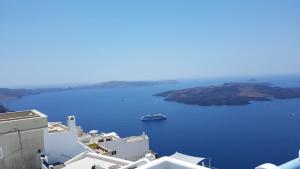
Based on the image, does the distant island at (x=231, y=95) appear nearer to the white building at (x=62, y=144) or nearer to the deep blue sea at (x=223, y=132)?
the deep blue sea at (x=223, y=132)

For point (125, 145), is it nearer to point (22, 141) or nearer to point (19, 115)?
point (19, 115)

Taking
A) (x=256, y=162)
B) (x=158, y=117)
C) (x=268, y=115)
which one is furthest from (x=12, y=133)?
(x=268, y=115)

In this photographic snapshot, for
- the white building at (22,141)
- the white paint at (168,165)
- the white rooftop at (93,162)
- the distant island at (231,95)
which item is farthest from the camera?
the distant island at (231,95)

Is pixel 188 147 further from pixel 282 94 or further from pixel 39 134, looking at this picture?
pixel 282 94

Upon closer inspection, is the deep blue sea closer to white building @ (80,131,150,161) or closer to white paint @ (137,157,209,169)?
white building @ (80,131,150,161)

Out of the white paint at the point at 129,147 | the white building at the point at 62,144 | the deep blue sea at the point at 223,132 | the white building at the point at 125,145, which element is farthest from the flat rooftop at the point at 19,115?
the deep blue sea at the point at 223,132

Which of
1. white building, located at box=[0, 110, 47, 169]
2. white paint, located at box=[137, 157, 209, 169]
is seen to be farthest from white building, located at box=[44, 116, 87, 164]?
white paint, located at box=[137, 157, 209, 169]
